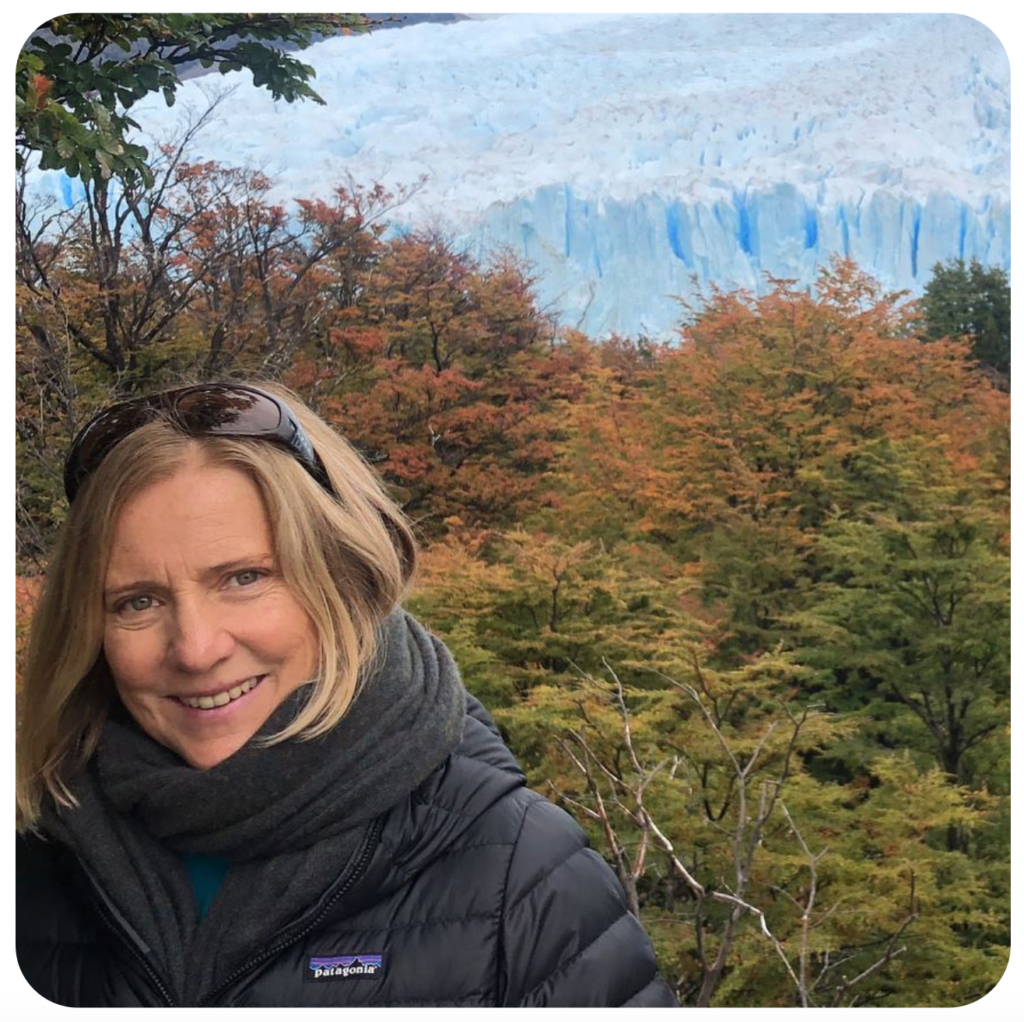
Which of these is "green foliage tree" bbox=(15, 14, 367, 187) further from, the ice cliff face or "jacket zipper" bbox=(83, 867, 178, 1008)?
"jacket zipper" bbox=(83, 867, 178, 1008)

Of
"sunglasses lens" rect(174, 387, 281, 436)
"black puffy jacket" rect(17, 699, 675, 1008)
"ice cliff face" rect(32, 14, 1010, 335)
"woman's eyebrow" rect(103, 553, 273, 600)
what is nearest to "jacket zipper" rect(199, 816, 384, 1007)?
"black puffy jacket" rect(17, 699, 675, 1008)

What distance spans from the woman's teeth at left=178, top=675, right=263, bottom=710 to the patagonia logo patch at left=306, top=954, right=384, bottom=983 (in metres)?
0.37

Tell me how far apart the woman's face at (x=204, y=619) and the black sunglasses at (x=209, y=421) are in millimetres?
65

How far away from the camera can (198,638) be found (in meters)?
1.88

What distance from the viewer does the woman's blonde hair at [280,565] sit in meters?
1.81

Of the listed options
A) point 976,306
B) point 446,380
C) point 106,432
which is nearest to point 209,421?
point 106,432

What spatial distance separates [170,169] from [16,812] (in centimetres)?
137

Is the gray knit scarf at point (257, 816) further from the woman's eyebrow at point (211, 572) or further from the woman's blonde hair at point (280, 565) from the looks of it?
the woman's eyebrow at point (211, 572)

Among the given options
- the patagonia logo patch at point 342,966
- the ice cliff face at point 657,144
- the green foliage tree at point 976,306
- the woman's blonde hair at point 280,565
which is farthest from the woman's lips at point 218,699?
the green foliage tree at point 976,306

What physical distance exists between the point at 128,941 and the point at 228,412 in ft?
2.31

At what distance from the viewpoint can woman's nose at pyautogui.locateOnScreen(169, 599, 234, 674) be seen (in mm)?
1859

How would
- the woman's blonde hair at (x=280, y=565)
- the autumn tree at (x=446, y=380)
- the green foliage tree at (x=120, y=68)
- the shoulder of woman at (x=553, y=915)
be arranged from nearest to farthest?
the shoulder of woman at (x=553, y=915) < the woman's blonde hair at (x=280, y=565) < the green foliage tree at (x=120, y=68) < the autumn tree at (x=446, y=380)

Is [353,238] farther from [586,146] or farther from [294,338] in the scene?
[586,146]

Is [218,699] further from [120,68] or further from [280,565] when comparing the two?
[120,68]
